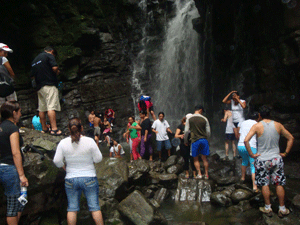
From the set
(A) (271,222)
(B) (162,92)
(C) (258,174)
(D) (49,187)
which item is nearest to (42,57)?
(D) (49,187)

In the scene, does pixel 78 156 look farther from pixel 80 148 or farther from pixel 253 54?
pixel 253 54

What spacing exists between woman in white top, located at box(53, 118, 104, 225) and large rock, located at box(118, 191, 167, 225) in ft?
4.90

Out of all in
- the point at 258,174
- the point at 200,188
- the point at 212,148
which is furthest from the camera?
the point at 212,148

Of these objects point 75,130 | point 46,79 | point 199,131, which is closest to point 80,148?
point 75,130

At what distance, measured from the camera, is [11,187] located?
371cm

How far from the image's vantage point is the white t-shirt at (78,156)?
12.8 ft

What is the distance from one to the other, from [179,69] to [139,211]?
15587mm

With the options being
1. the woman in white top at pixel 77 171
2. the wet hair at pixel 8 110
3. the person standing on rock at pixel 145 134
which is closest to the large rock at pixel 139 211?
the woman in white top at pixel 77 171

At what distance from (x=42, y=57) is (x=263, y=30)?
9.93 meters

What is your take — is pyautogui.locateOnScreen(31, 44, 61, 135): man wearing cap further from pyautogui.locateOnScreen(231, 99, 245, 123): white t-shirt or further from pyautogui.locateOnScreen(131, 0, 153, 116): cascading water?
pyautogui.locateOnScreen(131, 0, 153, 116): cascading water

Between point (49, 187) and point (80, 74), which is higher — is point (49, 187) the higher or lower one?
the lower one

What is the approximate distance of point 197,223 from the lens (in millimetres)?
5289

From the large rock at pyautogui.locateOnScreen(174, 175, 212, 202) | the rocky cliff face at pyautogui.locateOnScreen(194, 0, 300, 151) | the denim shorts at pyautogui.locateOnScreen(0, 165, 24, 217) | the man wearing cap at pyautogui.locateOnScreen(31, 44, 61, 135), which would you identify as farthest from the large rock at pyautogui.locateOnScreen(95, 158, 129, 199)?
the rocky cliff face at pyautogui.locateOnScreen(194, 0, 300, 151)

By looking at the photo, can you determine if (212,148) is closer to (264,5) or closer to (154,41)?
(264,5)
